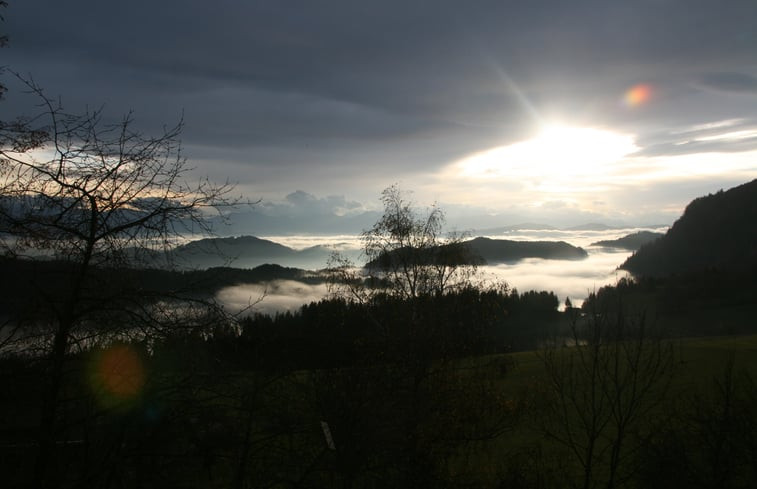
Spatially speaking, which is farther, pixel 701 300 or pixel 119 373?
pixel 701 300

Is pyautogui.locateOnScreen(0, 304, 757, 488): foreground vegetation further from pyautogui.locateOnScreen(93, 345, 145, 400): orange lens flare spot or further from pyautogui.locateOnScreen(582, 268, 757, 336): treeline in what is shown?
pyautogui.locateOnScreen(582, 268, 757, 336): treeline

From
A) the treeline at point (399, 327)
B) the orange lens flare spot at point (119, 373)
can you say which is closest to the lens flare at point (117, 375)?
the orange lens flare spot at point (119, 373)

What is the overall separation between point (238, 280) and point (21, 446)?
337 cm

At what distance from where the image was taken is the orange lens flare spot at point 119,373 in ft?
18.7

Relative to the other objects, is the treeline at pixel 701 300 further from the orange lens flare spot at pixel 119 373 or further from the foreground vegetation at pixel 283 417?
the orange lens flare spot at pixel 119 373

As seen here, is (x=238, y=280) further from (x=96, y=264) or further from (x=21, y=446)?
(x=21, y=446)

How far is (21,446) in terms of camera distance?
20.0 feet

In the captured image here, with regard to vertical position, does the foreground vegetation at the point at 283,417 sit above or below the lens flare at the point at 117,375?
below

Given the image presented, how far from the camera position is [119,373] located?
572 centimetres

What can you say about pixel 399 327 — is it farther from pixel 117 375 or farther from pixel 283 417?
pixel 117 375

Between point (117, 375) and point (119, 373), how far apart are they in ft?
0.13

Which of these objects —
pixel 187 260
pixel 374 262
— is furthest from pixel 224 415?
pixel 374 262

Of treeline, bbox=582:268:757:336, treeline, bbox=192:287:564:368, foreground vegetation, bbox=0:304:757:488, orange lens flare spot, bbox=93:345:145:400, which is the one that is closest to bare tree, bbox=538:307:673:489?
foreground vegetation, bbox=0:304:757:488

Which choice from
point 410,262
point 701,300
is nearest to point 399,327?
point 410,262
